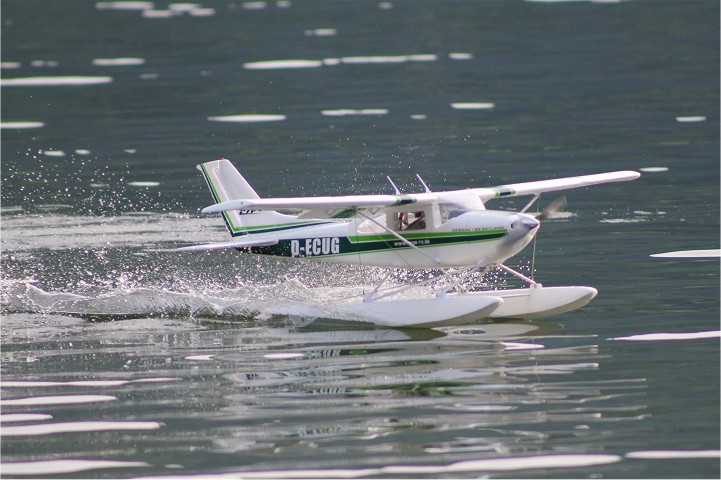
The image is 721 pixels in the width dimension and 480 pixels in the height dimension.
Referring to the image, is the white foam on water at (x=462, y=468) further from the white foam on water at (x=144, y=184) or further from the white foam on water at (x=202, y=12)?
the white foam on water at (x=202, y=12)

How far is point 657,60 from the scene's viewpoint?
43906 mm

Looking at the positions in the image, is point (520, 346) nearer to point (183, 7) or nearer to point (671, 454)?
point (671, 454)

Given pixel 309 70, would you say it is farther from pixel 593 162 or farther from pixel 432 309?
pixel 432 309

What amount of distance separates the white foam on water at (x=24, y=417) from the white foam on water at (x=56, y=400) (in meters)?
0.35

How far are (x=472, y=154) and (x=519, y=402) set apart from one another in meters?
17.4

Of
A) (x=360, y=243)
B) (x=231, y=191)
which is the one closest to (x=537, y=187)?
(x=360, y=243)

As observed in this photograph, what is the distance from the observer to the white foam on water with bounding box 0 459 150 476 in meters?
10.4

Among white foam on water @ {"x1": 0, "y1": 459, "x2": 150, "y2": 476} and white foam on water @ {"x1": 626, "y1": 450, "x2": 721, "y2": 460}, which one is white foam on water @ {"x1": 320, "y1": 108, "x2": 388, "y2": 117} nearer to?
white foam on water @ {"x1": 0, "y1": 459, "x2": 150, "y2": 476}

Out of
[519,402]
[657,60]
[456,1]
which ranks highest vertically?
[456,1]

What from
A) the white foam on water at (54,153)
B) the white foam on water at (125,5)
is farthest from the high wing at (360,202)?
the white foam on water at (125,5)

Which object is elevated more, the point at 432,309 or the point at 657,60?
the point at 657,60

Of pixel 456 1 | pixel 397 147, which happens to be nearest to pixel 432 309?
pixel 397 147

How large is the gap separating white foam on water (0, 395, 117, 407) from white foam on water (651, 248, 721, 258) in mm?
9520

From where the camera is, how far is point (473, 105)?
36.2 metres
